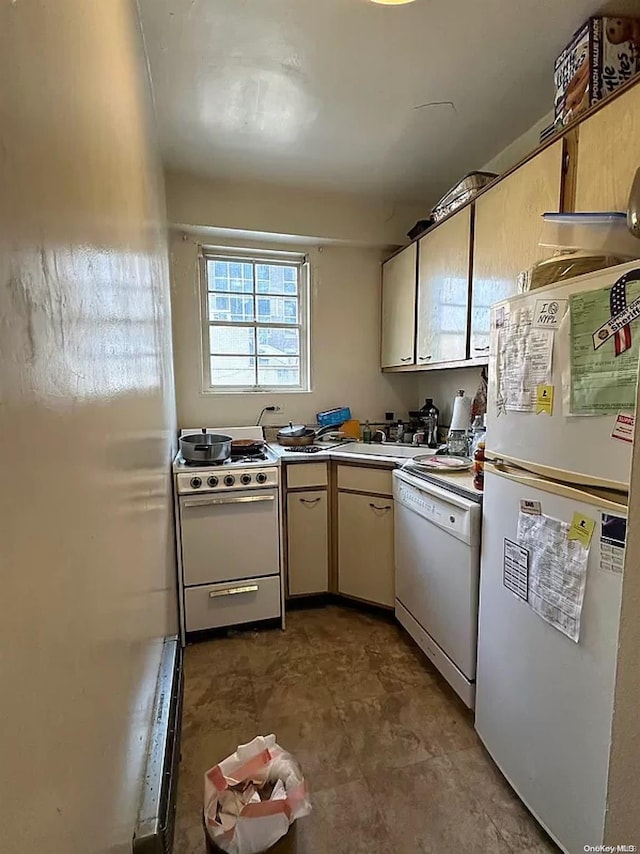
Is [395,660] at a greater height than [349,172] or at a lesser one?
lesser

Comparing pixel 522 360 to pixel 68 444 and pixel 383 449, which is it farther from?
pixel 383 449

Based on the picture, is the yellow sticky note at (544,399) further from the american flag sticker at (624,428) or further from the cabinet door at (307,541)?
the cabinet door at (307,541)

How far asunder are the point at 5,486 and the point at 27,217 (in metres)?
0.30

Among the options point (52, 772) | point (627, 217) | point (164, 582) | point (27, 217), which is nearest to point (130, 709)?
point (52, 772)

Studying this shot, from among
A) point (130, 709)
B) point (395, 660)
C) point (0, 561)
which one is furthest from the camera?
point (395, 660)

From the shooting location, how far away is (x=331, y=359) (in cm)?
329

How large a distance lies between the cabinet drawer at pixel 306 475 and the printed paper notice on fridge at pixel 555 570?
1.42m

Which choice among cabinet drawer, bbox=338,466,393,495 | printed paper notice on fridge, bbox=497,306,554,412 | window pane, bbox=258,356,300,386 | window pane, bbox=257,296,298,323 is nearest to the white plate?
cabinet drawer, bbox=338,466,393,495

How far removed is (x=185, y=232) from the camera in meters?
2.90

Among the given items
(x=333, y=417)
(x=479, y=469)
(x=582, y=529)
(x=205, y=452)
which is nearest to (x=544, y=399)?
(x=582, y=529)

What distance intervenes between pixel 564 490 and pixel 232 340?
249cm

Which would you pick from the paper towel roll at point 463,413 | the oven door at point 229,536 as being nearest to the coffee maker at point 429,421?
the paper towel roll at point 463,413

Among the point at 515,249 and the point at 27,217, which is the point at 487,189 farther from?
the point at 27,217

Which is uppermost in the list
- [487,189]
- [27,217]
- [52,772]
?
[487,189]
